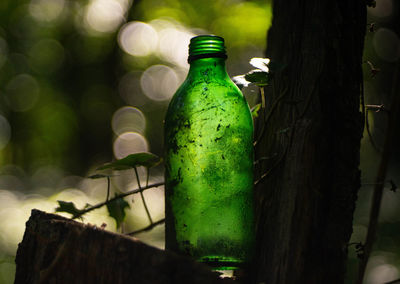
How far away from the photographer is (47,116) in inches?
337

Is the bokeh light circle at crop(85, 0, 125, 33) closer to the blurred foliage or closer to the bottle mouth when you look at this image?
the blurred foliage

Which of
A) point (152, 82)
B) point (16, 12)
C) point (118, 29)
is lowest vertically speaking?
point (152, 82)

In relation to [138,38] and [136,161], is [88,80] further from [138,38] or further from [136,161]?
[136,161]

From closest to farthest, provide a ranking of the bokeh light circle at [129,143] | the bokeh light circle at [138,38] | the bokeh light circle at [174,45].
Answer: the bokeh light circle at [174,45]
the bokeh light circle at [138,38]
the bokeh light circle at [129,143]

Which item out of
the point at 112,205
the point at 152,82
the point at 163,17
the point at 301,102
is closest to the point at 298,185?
the point at 301,102

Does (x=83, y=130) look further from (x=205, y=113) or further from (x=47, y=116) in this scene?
(x=205, y=113)

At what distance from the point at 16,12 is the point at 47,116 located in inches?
85.8

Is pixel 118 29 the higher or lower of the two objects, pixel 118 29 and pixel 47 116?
the higher

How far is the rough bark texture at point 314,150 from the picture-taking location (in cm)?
92

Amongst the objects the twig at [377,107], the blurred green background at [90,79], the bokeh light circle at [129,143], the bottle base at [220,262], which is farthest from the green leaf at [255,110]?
the bokeh light circle at [129,143]

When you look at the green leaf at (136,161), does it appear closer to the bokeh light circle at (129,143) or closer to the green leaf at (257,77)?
the green leaf at (257,77)

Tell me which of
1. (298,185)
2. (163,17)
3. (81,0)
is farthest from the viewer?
(81,0)

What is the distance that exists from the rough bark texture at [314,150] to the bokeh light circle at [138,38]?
680 cm

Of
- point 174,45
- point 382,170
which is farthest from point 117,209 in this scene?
point 174,45
